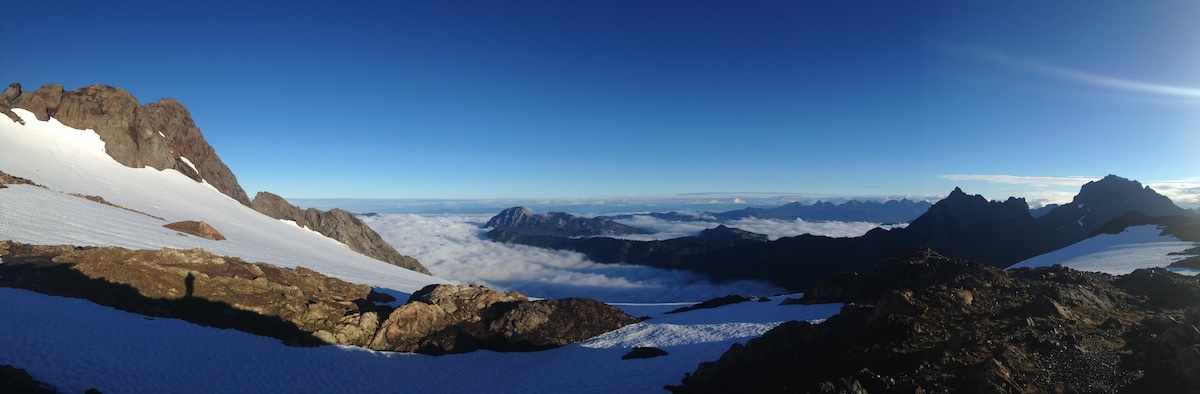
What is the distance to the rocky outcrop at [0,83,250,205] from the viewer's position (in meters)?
94.6

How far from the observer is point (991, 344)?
15.8 m

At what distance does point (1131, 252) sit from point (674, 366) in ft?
216

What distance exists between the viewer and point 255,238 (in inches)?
2808

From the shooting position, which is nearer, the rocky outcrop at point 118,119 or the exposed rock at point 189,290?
the exposed rock at point 189,290

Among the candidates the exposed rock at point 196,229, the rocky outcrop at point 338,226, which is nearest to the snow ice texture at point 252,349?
the exposed rock at point 196,229

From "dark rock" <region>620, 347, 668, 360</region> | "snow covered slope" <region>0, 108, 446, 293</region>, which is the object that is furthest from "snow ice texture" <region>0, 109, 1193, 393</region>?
"dark rock" <region>620, 347, 668, 360</region>

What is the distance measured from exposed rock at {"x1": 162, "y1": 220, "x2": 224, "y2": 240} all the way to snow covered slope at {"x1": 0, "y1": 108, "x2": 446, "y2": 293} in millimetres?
1805

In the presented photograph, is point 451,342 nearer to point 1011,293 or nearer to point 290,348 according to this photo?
point 290,348

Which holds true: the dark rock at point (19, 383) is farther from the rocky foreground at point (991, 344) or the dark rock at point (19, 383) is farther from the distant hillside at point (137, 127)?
the distant hillside at point (137, 127)

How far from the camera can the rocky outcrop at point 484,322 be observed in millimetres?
32500

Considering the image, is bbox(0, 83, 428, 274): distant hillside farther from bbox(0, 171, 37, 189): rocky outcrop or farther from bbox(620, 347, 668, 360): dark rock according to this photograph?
bbox(620, 347, 668, 360): dark rock

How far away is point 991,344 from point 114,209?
87984mm

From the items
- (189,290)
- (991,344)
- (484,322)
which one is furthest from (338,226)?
(991,344)

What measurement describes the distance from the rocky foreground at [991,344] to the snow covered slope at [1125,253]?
25545mm
